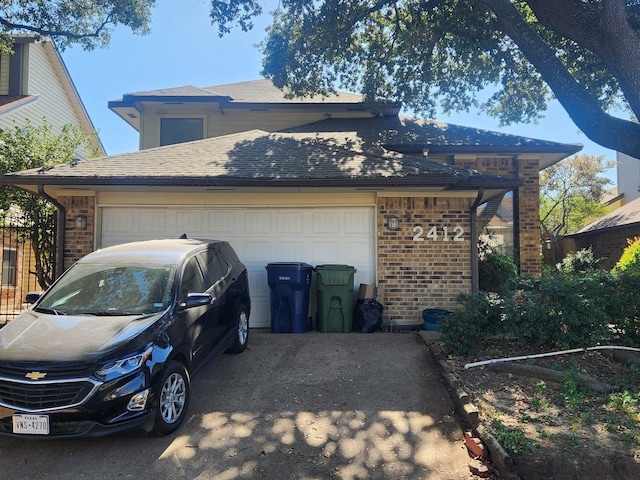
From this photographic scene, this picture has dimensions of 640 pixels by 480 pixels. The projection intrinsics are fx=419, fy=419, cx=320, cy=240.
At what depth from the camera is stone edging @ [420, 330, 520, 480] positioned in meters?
3.14

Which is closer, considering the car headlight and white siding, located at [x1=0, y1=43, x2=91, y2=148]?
the car headlight

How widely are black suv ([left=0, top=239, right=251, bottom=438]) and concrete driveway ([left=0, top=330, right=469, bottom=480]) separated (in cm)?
30

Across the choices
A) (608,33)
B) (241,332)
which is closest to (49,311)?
(241,332)

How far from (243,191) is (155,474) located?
5427mm

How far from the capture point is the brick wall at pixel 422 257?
788 centimetres

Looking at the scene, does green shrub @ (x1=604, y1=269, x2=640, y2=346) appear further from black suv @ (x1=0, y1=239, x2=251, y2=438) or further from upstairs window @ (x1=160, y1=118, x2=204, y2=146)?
upstairs window @ (x1=160, y1=118, x2=204, y2=146)

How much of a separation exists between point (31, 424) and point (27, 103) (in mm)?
A: 15046

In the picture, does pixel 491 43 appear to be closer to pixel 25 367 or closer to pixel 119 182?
pixel 119 182

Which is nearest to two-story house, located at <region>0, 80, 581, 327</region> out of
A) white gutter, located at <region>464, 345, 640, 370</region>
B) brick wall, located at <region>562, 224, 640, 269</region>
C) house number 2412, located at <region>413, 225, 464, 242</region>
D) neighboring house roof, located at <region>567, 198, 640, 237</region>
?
house number 2412, located at <region>413, 225, 464, 242</region>

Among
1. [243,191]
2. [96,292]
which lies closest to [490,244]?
[243,191]

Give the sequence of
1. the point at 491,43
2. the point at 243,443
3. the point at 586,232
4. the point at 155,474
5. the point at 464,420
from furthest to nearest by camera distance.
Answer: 1. the point at 586,232
2. the point at 491,43
3. the point at 464,420
4. the point at 243,443
5. the point at 155,474

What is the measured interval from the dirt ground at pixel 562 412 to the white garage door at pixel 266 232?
304cm

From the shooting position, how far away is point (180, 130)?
515 inches

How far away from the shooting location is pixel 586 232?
19.2 meters
